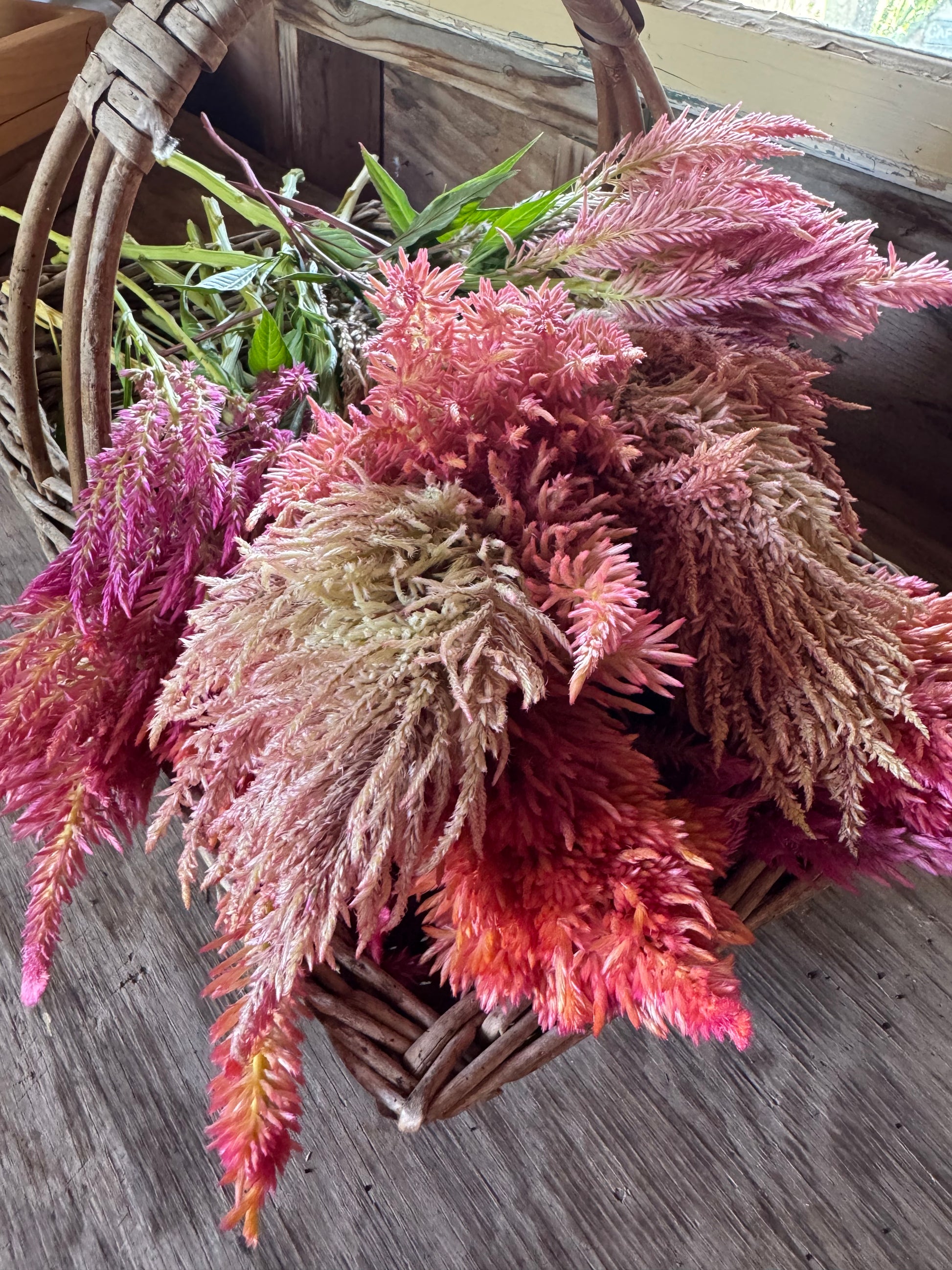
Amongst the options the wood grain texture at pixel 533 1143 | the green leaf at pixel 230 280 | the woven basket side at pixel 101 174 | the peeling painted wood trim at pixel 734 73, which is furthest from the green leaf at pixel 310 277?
the wood grain texture at pixel 533 1143

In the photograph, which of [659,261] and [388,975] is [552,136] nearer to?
[659,261]

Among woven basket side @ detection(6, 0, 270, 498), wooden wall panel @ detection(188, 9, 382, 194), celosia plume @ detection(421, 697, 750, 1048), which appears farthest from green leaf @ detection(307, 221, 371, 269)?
wooden wall panel @ detection(188, 9, 382, 194)

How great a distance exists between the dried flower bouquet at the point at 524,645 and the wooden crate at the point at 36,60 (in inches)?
26.2

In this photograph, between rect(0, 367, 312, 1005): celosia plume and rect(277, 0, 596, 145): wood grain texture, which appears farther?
rect(277, 0, 596, 145): wood grain texture

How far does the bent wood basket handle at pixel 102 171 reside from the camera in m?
0.31

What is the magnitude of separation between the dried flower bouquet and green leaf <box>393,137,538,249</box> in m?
0.14

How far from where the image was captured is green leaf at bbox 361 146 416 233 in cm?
53

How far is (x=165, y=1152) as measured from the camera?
14.3 inches

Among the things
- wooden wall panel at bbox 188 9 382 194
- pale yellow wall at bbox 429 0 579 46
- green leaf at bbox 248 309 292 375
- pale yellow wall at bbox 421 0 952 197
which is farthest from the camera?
wooden wall panel at bbox 188 9 382 194

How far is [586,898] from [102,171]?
12.9 inches

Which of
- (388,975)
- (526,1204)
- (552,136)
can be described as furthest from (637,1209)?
(552,136)

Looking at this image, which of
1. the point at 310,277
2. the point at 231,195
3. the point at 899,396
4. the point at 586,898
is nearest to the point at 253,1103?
the point at 586,898

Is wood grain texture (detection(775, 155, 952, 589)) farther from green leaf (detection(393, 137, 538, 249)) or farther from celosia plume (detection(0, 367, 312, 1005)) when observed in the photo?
celosia plume (detection(0, 367, 312, 1005))

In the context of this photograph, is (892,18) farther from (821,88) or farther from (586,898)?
(586,898)
